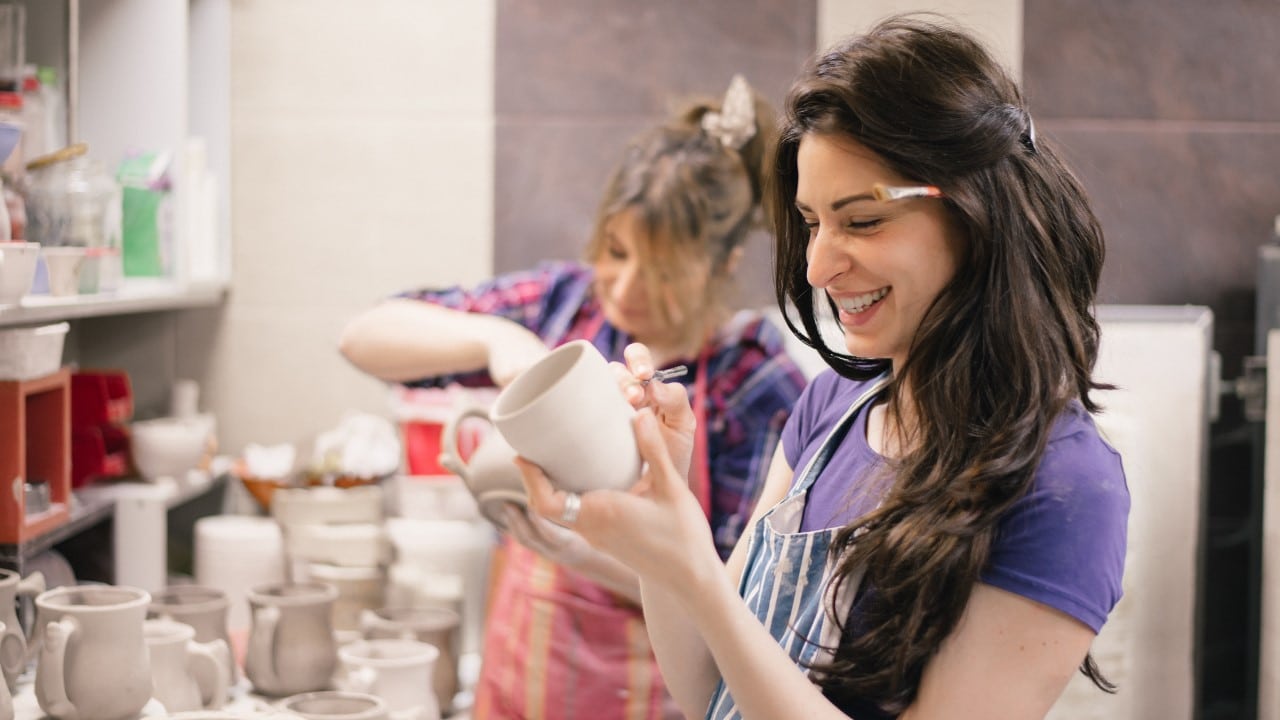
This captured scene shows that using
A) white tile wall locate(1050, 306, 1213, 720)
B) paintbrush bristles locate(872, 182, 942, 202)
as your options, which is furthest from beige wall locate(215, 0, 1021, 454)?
paintbrush bristles locate(872, 182, 942, 202)

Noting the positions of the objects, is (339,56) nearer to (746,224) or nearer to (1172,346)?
(746,224)

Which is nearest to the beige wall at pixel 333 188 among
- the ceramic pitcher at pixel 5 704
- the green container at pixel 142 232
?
the green container at pixel 142 232

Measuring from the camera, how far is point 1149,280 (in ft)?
8.62

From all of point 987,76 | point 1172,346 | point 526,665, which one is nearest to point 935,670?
point 987,76

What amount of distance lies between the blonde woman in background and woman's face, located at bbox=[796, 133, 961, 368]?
67cm

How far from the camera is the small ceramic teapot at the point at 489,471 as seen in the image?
1529 millimetres

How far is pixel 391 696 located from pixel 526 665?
0.19 metres

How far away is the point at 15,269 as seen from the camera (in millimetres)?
1466

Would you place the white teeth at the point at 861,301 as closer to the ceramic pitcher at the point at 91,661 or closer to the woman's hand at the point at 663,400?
the woman's hand at the point at 663,400

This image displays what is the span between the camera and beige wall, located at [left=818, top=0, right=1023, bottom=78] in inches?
102

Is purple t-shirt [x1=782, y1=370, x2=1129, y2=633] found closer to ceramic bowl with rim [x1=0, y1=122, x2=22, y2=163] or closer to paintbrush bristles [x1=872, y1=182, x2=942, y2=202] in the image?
paintbrush bristles [x1=872, y1=182, x2=942, y2=202]

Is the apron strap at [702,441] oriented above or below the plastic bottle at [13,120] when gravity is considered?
below

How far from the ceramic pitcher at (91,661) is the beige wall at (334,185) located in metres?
1.35

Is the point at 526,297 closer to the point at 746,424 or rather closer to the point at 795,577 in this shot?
the point at 746,424
